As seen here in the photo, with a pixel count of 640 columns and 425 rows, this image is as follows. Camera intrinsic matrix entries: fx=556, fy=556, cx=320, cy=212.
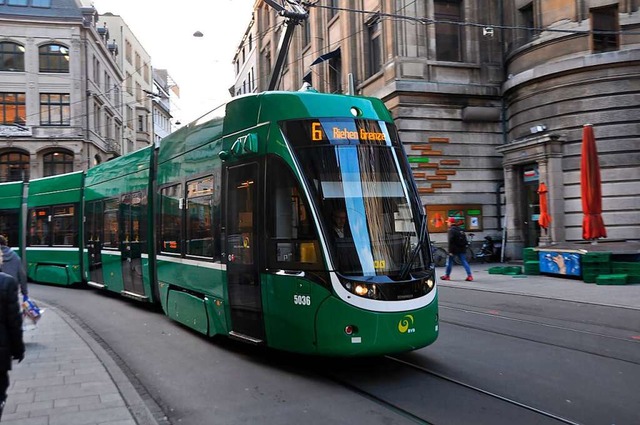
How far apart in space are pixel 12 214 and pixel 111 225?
705cm

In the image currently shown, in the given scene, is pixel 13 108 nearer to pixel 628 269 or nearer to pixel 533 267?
pixel 533 267

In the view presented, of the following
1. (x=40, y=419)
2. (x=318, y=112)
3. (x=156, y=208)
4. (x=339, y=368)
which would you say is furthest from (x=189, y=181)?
(x=40, y=419)

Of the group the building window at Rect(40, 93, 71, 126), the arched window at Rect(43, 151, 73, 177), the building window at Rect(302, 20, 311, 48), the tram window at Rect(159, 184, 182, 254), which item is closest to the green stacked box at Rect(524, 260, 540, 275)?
the tram window at Rect(159, 184, 182, 254)

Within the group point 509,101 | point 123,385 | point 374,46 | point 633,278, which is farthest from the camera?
point 374,46

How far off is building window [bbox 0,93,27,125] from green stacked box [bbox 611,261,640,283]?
4212cm

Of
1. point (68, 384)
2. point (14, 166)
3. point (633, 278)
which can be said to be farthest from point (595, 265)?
point (14, 166)

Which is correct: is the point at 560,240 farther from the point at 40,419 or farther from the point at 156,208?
the point at 40,419

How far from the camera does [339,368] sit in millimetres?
6602

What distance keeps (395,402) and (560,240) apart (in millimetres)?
16724

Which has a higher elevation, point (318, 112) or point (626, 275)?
point (318, 112)

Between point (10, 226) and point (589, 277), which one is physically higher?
point (10, 226)

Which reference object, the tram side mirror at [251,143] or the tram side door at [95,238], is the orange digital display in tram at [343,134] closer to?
the tram side mirror at [251,143]

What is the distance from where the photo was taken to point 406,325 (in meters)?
5.95

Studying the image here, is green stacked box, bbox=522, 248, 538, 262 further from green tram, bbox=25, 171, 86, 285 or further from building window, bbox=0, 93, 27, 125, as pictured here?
building window, bbox=0, 93, 27, 125
